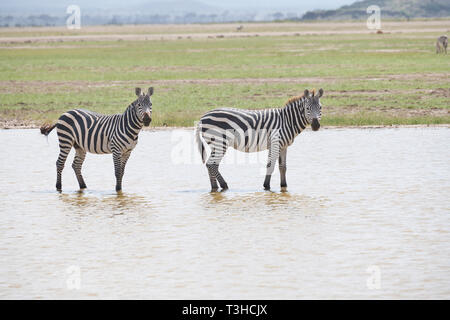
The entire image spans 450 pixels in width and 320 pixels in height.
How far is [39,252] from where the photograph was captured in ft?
27.7

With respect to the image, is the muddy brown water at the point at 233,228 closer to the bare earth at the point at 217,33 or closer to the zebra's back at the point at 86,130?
the zebra's back at the point at 86,130

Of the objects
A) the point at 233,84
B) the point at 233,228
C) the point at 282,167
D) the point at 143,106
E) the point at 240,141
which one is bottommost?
the point at 233,228

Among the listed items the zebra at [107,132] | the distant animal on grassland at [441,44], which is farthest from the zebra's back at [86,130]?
the distant animal on grassland at [441,44]

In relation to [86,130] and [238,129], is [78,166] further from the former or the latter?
[238,129]

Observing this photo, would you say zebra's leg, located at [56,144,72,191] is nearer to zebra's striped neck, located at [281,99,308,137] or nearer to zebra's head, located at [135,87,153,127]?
zebra's head, located at [135,87,153,127]

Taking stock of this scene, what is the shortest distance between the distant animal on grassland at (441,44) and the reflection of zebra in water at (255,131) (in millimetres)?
34004

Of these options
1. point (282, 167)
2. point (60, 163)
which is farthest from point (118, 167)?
point (282, 167)

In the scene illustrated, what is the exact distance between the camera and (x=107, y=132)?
11.8 metres

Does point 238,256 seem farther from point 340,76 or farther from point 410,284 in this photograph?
point 340,76

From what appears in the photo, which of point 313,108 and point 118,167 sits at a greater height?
point 313,108

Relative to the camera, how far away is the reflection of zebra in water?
460 inches

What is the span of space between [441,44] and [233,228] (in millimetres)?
40064

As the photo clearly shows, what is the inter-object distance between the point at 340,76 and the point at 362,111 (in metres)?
9.77
